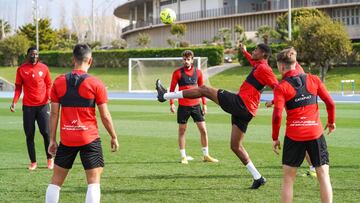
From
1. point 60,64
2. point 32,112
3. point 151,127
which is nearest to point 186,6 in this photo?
point 60,64

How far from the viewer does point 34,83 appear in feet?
37.5

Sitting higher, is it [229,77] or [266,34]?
[266,34]

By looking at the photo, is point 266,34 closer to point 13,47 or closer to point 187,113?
point 13,47

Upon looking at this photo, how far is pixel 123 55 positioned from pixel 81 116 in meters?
62.2

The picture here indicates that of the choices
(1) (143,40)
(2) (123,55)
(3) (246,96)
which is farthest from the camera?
(1) (143,40)

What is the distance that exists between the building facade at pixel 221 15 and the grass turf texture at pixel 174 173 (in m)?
51.0

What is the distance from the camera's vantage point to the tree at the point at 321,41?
156ft

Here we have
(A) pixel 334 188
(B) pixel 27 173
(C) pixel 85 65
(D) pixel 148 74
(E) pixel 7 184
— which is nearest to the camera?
(C) pixel 85 65

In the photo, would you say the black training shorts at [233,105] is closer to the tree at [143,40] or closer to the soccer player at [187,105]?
the soccer player at [187,105]

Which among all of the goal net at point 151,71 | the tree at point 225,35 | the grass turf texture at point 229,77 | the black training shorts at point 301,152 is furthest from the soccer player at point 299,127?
the tree at point 225,35

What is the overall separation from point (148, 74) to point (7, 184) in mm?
36403

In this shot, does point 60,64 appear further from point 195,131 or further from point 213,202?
point 213,202

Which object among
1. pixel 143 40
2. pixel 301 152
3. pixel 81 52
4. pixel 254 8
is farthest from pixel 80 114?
pixel 143 40

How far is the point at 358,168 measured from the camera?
10.9 metres
